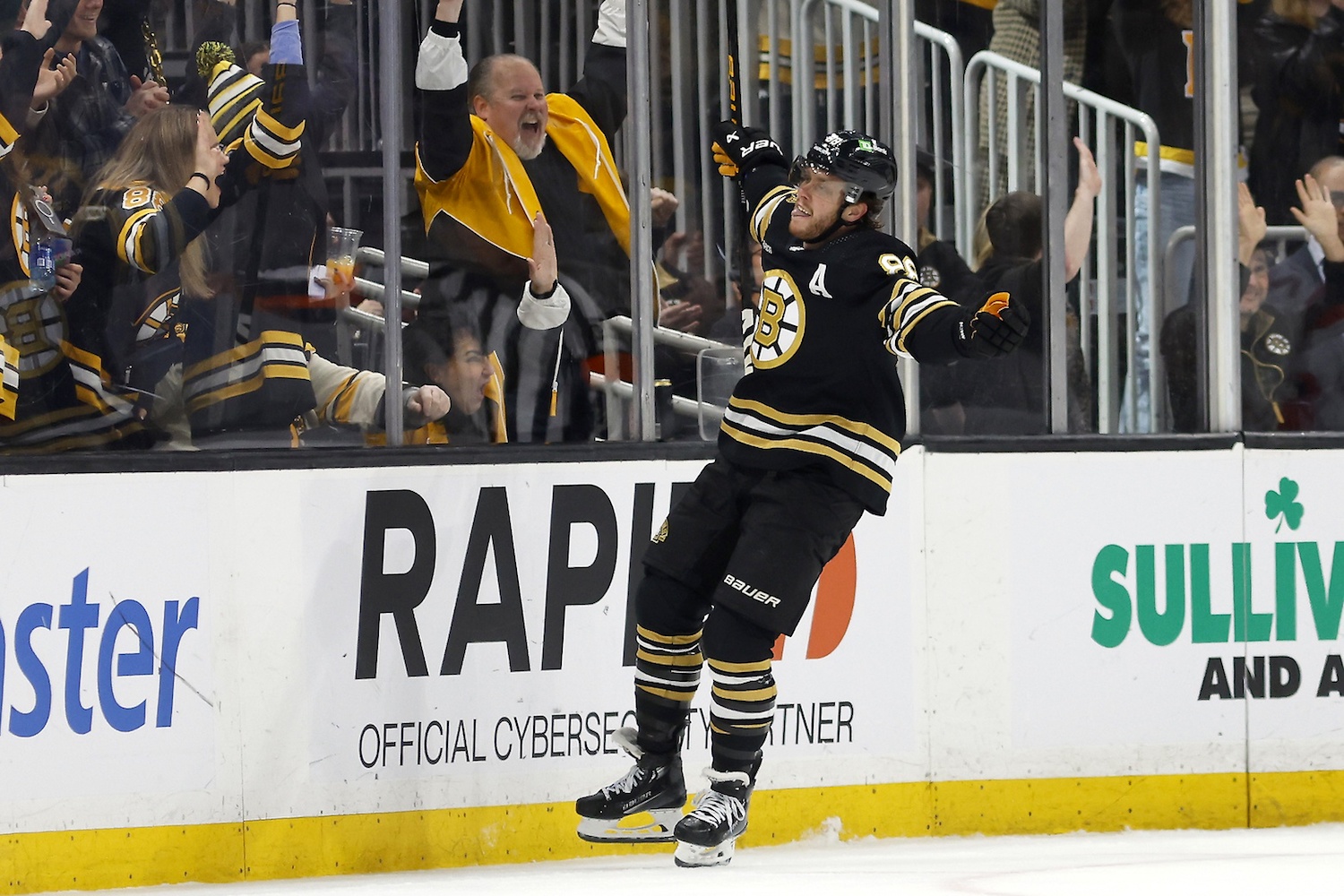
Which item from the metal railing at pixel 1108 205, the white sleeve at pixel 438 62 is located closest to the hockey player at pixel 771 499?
the white sleeve at pixel 438 62

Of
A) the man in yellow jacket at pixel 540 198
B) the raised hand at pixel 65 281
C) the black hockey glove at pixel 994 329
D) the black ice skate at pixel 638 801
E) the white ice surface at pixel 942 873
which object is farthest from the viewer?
the man in yellow jacket at pixel 540 198

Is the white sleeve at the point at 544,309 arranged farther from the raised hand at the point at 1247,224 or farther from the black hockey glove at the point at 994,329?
the raised hand at the point at 1247,224

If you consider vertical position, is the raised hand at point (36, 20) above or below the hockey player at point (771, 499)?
above

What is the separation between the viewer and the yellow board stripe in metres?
3.81

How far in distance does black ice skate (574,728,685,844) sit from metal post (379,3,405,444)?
1.04 metres

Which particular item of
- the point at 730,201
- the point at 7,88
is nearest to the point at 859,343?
the point at 730,201

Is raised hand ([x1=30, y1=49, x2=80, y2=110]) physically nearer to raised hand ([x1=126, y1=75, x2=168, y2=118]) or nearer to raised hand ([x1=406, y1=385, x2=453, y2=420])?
raised hand ([x1=126, y1=75, x2=168, y2=118])

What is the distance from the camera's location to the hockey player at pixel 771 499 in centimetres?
361

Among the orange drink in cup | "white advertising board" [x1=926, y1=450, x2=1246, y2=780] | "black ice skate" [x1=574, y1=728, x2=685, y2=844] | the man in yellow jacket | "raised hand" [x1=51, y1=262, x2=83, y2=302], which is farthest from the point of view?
"white advertising board" [x1=926, y1=450, x2=1246, y2=780]

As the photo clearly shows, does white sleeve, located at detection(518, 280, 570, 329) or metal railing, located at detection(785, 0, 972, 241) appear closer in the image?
white sleeve, located at detection(518, 280, 570, 329)

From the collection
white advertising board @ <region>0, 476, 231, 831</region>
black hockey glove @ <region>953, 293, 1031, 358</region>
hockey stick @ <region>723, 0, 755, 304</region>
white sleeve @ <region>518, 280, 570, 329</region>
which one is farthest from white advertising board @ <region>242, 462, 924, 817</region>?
black hockey glove @ <region>953, 293, 1031, 358</region>

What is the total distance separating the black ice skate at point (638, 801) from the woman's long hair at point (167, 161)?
4.88 ft

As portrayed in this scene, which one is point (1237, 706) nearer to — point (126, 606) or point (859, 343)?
point (859, 343)

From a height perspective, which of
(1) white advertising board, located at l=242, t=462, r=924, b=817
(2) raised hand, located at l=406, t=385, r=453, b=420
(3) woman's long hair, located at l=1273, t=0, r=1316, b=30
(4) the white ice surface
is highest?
(3) woman's long hair, located at l=1273, t=0, r=1316, b=30
